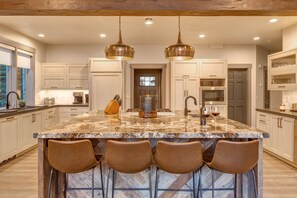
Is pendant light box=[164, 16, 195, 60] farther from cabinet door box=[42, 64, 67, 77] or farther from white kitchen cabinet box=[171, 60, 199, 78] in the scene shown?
cabinet door box=[42, 64, 67, 77]

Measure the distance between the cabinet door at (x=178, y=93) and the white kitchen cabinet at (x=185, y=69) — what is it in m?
0.17

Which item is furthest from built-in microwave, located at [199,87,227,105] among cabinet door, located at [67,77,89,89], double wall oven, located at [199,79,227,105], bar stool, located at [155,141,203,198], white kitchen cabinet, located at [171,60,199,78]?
bar stool, located at [155,141,203,198]

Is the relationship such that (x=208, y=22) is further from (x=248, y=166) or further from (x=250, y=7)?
(x=248, y=166)

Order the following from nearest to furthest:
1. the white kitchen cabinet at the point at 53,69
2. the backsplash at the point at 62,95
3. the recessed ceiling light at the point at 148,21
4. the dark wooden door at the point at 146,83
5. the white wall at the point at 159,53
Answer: the recessed ceiling light at the point at 148,21 → the white kitchen cabinet at the point at 53,69 → the white wall at the point at 159,53 → the backsplash at the point at 62,95 → the dark wooden door at the point at 146,83

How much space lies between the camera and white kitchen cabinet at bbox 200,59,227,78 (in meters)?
6.88

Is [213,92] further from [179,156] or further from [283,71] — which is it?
[179,156]

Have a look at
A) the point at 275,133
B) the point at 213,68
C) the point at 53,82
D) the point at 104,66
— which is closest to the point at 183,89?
the point at 213,68

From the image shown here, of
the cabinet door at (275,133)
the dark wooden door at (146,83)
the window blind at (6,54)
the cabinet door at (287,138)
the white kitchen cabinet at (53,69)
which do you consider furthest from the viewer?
the dark wooden door at (146,83)

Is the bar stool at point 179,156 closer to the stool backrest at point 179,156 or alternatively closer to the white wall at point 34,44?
the stool backrest at point 179,156

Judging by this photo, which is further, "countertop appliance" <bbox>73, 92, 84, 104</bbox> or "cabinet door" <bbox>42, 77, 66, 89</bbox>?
"countertop appliance" <bbox>73, 92, 84, 104</bbox>

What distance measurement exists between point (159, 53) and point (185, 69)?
1.01 meters

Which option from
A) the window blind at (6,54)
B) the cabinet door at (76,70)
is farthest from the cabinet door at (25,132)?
the cabinet door at (76,70)

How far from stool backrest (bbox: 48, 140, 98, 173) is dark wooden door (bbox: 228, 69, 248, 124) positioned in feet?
21.0

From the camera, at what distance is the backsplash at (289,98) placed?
5297 mm
